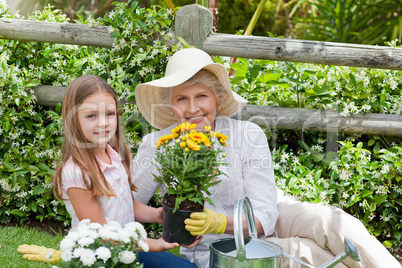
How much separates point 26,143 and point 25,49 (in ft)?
2.23

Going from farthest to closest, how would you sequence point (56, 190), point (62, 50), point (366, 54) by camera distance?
point (62, 50), point (366, 54), point (56, 190)

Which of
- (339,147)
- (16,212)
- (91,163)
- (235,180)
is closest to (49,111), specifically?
(16,212)

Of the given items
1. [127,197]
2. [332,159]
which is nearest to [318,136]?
[332,159]

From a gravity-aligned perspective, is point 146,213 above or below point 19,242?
above

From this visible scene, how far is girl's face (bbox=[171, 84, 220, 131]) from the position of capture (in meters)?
→ 1.99

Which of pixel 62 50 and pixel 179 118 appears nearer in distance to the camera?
pixel 179 118

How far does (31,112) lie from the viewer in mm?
2922

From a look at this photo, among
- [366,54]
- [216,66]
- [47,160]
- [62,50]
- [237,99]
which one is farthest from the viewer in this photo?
[62,50]

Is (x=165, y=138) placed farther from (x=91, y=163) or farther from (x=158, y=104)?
(x=158, y=104)

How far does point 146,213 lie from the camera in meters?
1.99

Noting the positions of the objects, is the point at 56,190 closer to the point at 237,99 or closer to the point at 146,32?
the point at 237,99

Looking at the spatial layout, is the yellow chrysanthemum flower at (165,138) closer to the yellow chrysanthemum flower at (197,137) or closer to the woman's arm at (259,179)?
the yellow chrysanthemum flower at (197,137)

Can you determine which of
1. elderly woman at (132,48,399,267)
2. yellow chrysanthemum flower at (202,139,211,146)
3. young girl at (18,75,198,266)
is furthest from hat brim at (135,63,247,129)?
yellow chrysanthemum flower at (202,139,211,146)

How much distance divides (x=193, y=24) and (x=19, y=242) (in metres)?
1.69
